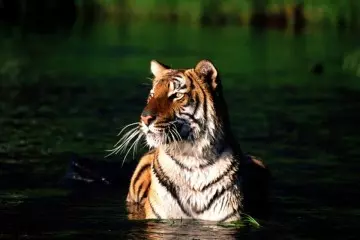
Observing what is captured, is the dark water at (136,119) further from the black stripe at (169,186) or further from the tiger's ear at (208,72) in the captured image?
the tiger's ear at (208,72)

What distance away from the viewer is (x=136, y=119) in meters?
22.8

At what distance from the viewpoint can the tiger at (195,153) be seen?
466 inches

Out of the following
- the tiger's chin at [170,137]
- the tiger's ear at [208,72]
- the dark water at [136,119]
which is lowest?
the dark water at [136,119]

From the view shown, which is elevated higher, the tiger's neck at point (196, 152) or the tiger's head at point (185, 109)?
the tiger's head at point (185, 109)

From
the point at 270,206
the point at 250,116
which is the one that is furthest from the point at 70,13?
the point at 270,206

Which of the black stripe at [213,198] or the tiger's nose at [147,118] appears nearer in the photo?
the tiger's nose at [147,118]

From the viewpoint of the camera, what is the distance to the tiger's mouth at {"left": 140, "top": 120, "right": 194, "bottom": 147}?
37.9 feet

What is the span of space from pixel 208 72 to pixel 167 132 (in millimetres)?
900

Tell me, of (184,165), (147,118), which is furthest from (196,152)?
(147,118)

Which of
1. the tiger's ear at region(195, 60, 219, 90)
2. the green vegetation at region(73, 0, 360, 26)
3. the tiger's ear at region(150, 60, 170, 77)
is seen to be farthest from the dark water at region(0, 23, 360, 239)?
the green vegetation at region(73, 0, 360, 26)

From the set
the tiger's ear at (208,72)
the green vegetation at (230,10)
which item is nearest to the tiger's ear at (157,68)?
the tiger's ear at (208,72)

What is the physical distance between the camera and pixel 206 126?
11867 millimetres

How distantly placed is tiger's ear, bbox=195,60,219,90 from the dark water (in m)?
1.44

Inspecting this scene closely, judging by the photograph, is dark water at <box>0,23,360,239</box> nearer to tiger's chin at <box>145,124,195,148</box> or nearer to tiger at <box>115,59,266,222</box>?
tiger at <box>115,59,266,222</box>
